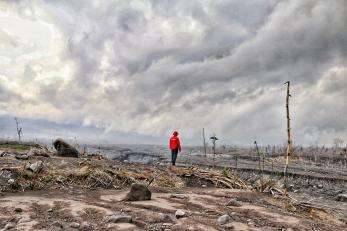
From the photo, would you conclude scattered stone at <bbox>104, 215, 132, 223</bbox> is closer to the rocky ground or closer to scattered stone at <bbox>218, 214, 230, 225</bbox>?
the rocky ground

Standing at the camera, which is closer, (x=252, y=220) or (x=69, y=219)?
(x=69, y=219)

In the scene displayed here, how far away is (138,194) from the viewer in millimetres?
14555

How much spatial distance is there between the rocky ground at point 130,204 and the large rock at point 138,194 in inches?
13.7

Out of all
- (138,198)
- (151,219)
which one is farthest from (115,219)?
(138,198)

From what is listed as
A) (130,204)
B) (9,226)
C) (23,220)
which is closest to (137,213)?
(130,204)

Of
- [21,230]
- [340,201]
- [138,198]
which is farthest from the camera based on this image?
[340,201]

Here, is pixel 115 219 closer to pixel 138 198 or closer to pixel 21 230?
pixel 21 230

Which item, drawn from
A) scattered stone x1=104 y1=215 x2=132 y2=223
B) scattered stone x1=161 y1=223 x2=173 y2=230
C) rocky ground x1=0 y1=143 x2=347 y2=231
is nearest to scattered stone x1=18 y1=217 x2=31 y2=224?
rocky ground x1=0 y1=143 x2=347 y2=231

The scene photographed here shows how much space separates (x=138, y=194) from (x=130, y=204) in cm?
91

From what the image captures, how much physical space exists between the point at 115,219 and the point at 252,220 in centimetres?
426

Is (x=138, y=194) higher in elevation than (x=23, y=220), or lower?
higher

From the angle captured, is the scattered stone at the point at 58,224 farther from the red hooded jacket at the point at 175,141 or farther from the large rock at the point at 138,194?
the red hooded jacket at the point at 175,141

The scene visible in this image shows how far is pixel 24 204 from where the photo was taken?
43.1 feet

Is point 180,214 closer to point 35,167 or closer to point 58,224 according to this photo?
point 58,224
